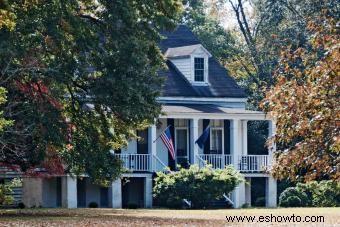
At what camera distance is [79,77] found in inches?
1518

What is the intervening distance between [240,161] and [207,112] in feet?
10.3

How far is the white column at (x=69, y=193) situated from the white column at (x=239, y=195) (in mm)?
7750

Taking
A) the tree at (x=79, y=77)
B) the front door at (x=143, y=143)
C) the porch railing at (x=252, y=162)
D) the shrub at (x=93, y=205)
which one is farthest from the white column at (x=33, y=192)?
the porch railing at (x=252, y=162)

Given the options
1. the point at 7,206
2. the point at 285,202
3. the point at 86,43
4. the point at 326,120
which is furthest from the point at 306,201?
the point at 326,120

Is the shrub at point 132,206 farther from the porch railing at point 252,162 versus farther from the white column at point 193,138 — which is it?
the porch railing at point 252,162

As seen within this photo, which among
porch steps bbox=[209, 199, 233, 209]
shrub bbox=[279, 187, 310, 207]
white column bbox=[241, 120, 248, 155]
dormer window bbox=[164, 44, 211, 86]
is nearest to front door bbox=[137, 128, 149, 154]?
dormer window bbox=[164, 44, 211, 86]

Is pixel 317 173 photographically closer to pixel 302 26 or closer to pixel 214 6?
pixel 302 26

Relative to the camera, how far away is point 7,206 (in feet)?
157

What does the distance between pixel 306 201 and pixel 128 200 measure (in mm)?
8815

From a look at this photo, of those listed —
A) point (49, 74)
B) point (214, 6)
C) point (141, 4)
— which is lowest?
point (49, 74)

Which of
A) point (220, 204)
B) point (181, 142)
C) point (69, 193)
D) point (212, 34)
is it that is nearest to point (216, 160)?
point (181, 142)

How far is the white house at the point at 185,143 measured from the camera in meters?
51.4

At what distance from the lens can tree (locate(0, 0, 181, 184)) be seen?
35.9 meters

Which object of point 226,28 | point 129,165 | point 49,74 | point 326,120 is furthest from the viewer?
point 226,28
